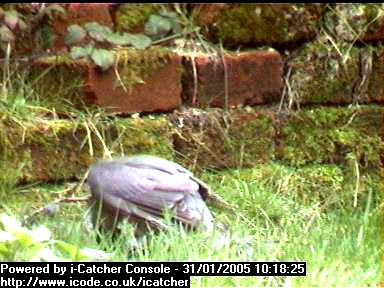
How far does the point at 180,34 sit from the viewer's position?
2092mm

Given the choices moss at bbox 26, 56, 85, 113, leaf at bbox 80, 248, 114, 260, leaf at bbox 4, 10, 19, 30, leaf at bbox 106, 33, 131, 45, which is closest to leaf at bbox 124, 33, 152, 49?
leaf at bbox 106, 33, 131, 45

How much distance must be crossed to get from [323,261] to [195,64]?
0.55 meters

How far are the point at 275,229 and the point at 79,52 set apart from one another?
0.52m

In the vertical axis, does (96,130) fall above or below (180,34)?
below

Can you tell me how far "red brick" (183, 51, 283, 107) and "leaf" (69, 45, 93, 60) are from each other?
0.20 meters

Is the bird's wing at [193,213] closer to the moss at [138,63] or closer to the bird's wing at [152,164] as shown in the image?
the bird's wing at [152,164]

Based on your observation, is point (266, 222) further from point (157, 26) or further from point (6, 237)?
point (6, 237)

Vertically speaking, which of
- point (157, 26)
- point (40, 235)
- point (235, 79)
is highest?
point (157, 26)

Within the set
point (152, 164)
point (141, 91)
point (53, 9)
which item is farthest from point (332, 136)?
point (53, 9)

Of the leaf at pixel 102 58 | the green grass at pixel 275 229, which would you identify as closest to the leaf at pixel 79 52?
the leaf at pixel 102 58

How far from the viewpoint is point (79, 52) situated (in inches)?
79.5

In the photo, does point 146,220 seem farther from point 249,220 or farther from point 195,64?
point 195,64

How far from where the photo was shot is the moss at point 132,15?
2074 millimetres

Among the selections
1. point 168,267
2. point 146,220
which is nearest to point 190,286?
point 168,267
